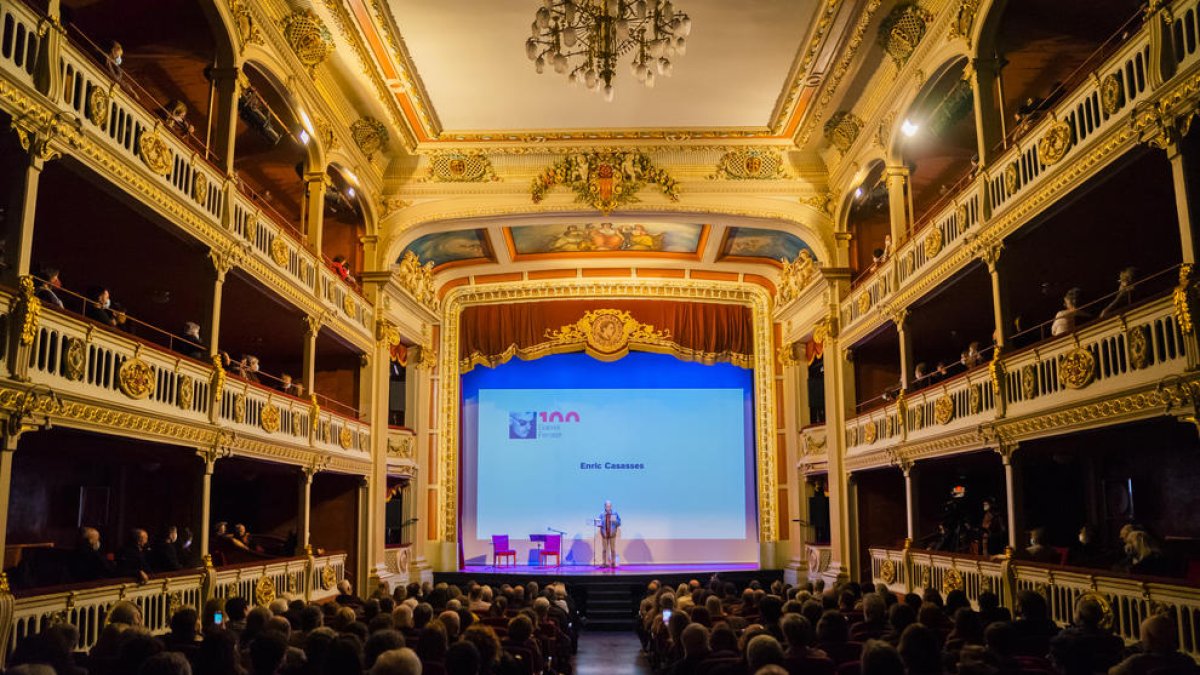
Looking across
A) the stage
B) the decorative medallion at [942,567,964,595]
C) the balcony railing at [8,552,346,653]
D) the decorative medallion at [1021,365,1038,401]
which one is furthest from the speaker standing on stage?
the decorative medallion at [1021,365,1038,401]

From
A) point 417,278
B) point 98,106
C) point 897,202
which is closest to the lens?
point 98,106

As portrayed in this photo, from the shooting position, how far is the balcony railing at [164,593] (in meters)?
7.86

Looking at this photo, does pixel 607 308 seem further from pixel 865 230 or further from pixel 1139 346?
pixel 1139 346

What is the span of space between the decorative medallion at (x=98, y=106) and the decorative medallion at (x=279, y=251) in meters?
4.32

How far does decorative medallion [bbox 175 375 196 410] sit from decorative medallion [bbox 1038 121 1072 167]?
30.0ft

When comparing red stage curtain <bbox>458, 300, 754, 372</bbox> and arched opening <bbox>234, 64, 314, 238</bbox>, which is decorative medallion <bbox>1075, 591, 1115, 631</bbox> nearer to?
arched opening <bbox>234, 64, 314, 238</bbox>

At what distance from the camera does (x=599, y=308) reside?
23219mm

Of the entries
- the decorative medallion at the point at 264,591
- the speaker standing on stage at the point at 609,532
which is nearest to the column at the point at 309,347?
the decorative medallion at the point at 264,591

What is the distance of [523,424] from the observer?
22.9 m

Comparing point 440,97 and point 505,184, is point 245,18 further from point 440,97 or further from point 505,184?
point 505,184

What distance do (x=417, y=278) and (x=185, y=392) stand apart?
9.87 meters

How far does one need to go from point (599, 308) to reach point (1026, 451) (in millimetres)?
12301

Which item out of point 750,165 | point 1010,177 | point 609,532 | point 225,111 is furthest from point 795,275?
point 225,111

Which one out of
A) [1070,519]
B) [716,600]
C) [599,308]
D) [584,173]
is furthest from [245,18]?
[1070,519]
